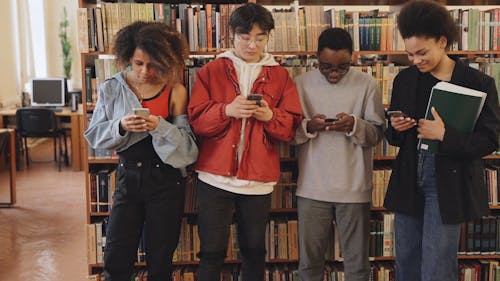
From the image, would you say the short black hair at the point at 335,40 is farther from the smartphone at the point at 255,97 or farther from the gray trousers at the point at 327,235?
the gray trousers at the point at 327,235

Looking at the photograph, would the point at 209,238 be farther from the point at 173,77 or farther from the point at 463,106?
the point at 463,106

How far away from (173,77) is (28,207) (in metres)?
3.74

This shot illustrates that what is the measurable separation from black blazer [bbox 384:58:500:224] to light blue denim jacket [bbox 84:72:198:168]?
0.95 metres

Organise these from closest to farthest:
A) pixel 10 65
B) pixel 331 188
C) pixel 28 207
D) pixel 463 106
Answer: pixel 463 106 → pixel 331 188 → pixel 28 207 → pixel 10 65

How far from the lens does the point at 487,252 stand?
322 centimetres

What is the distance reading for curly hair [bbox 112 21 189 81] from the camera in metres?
2.42

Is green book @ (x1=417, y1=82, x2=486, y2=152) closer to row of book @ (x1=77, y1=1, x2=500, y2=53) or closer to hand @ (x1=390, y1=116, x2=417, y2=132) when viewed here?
hand @ (x1=390, y1=116, x2=417, y2=132)

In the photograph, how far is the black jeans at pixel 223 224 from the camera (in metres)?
2.49

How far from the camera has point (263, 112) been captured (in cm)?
239

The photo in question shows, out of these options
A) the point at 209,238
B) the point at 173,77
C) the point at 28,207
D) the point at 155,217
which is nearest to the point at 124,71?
the point at 173,77

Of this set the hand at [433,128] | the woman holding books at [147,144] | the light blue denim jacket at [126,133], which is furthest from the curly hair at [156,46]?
the hand at [433,128]

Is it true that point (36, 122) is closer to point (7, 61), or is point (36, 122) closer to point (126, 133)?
point (7, 61)

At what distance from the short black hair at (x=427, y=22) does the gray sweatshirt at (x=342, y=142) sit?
0.49 metres

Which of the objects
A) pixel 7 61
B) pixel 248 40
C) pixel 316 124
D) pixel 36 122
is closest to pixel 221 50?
pixel 248 40
